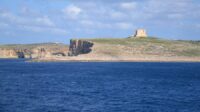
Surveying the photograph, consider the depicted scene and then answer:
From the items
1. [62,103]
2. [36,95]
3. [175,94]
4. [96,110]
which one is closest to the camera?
[96,110]

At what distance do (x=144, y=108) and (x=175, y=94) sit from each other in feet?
41.7

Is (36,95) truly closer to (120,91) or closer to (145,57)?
(120,91)

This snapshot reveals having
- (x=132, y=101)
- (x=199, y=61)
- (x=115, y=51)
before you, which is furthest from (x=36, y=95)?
(x=199, y=61)

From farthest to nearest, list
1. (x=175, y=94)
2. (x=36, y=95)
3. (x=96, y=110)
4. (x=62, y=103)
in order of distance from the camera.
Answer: (x=175, y=94) < (x=36, y=95) < (x=62, y=103) < (x=96, y=110)

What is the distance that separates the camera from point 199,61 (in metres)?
198

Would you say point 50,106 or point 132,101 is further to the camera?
point 132,101

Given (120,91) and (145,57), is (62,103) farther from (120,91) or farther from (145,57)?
(145,57)

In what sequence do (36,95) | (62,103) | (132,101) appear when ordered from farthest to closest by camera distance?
1. (36,95)
2. (132,101)
3. (62,103)

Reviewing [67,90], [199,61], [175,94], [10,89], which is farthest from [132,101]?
[199,61]

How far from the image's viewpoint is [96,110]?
39875 millimetres

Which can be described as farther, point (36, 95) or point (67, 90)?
point (67, 90)

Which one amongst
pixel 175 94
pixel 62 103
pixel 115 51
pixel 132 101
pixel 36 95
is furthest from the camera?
pixel 115 51

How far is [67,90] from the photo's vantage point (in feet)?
186

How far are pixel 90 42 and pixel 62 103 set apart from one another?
512 ft
